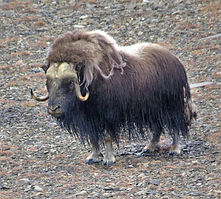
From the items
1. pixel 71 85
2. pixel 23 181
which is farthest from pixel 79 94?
pixel 23 181

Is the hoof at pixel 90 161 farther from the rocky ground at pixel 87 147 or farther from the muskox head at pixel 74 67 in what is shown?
the muskox head at pixel 74 67

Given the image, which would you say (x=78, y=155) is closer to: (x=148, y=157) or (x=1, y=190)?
(x=148, y=157)

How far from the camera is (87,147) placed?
24.9 feet

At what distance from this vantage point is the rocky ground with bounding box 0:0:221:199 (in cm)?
596

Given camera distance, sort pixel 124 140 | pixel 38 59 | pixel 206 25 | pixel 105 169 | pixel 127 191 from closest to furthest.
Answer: pixel 127 191 < pixel 105 169 < pixel 124 140 < pixel 38 59 < pixel 206 25

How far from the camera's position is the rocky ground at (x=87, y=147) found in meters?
5.96

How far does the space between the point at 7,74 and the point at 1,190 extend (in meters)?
5.27

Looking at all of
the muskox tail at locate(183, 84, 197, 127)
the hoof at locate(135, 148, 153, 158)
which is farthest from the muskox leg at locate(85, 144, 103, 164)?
the muskox tail at locate(183, 84, 197, 127)

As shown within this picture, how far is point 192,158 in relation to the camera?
264 inches

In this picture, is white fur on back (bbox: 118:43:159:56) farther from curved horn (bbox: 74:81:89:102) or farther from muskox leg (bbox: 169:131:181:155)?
muskox leg (bbox: 169:131:181:155)

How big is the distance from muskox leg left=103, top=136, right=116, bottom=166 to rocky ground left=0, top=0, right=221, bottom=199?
0.08m

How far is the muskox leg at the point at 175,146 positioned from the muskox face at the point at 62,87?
1256 mm

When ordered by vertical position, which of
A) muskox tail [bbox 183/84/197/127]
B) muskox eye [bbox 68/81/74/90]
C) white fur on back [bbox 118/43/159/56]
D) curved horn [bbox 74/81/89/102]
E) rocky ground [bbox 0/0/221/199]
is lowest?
rocky ground [bbox 0/0/221/199]

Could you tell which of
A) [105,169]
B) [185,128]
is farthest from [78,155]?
[185,128]
